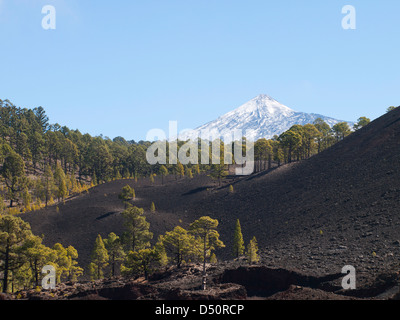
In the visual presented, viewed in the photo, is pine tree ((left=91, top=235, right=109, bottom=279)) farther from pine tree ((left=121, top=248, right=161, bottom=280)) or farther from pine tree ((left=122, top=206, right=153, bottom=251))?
pine tree ((left=121, top=248, right=161, bottom=280))

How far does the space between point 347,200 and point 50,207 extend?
226ft

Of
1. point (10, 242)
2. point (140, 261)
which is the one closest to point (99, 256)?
point (140, 261)

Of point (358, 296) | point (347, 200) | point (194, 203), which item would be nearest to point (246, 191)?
point (194, 203)

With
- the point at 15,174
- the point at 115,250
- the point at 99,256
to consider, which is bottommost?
the point at 99,256

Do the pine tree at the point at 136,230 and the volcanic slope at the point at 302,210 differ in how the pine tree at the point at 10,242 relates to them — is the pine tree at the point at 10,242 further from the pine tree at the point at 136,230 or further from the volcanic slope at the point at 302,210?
the volcanic slope at the point at 302,210

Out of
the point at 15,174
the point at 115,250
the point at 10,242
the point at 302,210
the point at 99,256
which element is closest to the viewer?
the point at 10,242

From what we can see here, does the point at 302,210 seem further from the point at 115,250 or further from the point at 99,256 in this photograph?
the point at 99,256

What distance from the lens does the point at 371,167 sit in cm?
7938

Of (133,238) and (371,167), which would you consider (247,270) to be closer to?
(133,238)

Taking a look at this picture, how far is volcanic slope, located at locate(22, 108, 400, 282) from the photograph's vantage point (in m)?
52.5

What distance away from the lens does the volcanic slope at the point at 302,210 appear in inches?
2067

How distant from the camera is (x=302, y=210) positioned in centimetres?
7488
